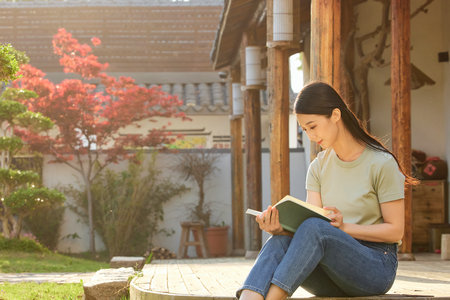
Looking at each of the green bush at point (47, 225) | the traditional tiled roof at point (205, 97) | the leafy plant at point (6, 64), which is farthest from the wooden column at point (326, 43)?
the traditional tiled roof at point (205, 97)

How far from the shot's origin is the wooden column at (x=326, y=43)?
5.14 m

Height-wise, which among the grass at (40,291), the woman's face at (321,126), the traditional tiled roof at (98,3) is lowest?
the grass at (40,291)

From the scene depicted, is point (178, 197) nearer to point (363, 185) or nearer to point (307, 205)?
point (363, 185)

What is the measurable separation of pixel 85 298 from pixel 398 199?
2.73m

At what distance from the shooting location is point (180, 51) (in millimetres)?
16422

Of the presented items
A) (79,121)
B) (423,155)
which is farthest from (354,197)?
(79,121)

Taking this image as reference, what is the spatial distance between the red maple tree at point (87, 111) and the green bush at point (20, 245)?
1.12m

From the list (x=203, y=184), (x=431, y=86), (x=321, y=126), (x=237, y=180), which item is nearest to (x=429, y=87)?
(x=431, y=86)

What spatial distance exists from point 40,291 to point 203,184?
5.69m

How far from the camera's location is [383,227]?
9.30 feet

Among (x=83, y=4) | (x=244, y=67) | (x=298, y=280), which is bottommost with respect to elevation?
(x=298, y=280)

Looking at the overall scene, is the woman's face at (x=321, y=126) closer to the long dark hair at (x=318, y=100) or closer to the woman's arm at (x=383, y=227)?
the long dark hair at (x=318, y=100)

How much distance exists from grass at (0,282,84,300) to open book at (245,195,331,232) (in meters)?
3.13

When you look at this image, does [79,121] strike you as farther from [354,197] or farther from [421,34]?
[354,197]
